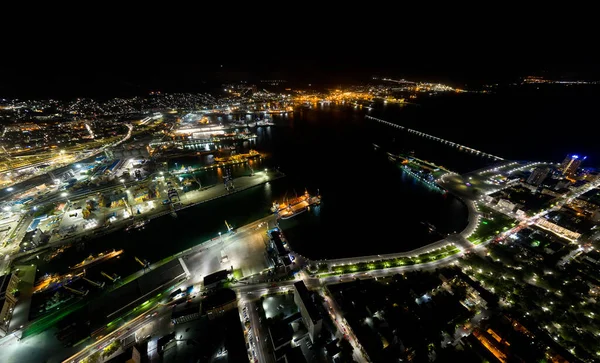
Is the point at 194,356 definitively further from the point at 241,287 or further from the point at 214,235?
the point at 214,235

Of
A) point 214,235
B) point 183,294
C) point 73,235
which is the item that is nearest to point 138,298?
point 183,294

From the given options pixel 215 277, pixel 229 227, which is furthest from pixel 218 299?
pixel 229 227

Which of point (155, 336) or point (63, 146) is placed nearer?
point (155, 336)

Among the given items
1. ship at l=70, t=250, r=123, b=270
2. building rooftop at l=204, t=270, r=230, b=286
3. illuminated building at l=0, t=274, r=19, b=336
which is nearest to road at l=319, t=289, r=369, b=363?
building rooftop at l=204, t=270, r=230, b=286

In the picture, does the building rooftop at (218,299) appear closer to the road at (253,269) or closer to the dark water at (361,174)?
the road at (253,269)

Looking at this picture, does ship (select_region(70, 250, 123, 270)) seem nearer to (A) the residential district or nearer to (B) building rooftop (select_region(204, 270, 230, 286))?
(A) the residential district

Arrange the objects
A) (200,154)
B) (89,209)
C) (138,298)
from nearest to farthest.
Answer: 1. (138,298)
2. (89,209)
3. (200,154)
